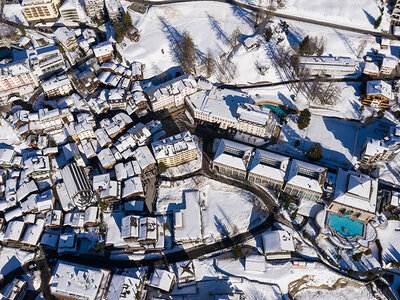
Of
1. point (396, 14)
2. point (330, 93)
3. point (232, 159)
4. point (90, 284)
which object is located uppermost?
point (396, 14)

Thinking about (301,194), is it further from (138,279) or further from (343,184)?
(138,279)

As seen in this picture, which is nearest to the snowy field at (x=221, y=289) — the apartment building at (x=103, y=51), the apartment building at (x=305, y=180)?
the apartment building at (x=305, y=180)

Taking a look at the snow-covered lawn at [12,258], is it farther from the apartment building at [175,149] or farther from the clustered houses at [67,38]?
the clustered houses at [67,38]

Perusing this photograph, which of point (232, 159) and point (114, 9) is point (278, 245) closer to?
point (232, 159)

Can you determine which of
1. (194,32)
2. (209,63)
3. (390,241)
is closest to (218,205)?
(390,241)

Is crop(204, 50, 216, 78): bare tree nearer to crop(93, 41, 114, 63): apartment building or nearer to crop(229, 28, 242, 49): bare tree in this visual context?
crop(229, 28, 242, 49): bare tree

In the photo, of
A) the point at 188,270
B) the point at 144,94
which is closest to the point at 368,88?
the point at 144,94

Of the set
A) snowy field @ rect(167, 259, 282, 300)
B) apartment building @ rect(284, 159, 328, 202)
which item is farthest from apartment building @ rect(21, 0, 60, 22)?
snowy field @ rect(167, 259, 282, 300)
